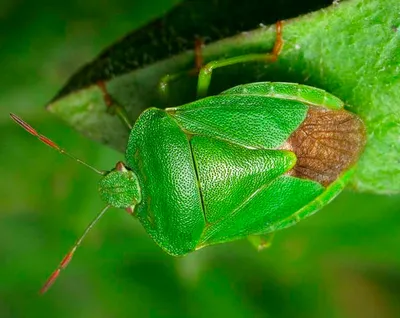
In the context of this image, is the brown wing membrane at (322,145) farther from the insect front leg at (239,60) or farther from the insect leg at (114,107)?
the insect leg at (114,107)

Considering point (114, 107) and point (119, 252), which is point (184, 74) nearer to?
point (114, 107)

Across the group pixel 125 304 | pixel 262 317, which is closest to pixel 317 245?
pixel 262 317

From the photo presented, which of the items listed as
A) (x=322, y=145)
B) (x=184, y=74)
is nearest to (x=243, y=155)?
(x=322, y=145)

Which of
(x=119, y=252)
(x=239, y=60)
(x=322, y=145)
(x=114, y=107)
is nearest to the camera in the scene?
(x=239, y=60)

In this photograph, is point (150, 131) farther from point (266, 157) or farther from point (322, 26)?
point (322, 26)

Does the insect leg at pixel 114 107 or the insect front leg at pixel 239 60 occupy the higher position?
the insect front leg at pixel 239 60

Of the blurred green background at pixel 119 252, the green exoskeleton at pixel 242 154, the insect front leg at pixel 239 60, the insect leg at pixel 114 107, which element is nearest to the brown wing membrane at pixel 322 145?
the green exoskeleton at pixel 242 154
